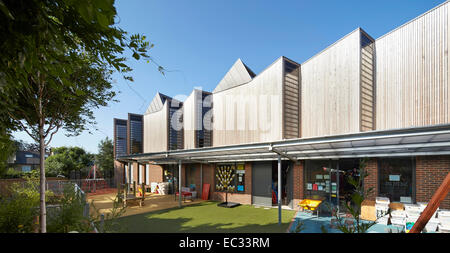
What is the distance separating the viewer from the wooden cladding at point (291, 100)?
12634 mm

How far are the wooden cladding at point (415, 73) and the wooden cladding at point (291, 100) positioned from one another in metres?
3.88

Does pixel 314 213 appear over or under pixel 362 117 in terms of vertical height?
under

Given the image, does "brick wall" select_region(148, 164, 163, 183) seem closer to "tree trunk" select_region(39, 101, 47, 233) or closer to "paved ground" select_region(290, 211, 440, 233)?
"paved ground" select_region(290, 211, 440, 233)

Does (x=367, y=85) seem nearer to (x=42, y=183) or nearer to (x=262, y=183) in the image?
(x=262, y=183)

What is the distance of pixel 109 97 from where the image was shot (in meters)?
7.73

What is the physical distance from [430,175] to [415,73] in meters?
4.08

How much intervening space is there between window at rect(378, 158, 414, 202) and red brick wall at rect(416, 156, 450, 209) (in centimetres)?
28

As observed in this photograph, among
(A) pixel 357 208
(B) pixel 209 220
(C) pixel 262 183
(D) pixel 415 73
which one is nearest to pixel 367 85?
(D) pixel 415 73

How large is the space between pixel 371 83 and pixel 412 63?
159cm

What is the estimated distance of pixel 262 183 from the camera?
14.2m

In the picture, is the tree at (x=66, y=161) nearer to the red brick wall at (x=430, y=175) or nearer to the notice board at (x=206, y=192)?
the notice board at (x=206, y=192)

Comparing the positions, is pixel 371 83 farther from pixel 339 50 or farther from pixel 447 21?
pixel 447 21
